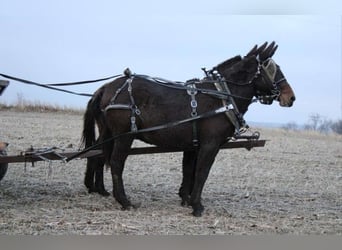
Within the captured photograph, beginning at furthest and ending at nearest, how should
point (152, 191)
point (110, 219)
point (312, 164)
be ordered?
point (312, 164), point (152, 191), point (110, 219)

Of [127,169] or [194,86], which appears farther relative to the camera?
[127,169]

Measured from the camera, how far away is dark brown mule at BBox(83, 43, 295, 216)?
6.01 metres

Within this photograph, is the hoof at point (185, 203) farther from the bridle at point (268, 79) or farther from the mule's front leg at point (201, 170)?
the bridle at point (268, 79)

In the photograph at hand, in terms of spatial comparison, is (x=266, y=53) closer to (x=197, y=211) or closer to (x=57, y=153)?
(x=197, y=211)

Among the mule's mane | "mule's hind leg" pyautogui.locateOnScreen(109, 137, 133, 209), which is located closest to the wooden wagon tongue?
"mule's hind leg" pyautogui.locateOnScreen(109, 137, 133, 209)

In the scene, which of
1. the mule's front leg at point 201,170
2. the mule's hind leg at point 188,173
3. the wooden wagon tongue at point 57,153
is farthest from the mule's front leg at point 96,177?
the mule's front leg at point 201,170

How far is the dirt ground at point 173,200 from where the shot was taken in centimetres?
526

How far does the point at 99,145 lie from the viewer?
643 centimetres

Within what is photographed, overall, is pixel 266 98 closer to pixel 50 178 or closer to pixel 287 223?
pixel 287 223

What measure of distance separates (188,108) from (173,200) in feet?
5.01

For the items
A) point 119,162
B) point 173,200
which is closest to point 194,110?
point 119,162

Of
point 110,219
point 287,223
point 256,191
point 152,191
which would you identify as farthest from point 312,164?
point 110,219

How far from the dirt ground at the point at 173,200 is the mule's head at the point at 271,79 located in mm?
1483

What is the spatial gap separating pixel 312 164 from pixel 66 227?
782 cm
